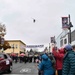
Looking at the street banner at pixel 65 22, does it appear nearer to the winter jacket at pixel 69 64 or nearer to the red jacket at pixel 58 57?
the red jacket at pixel 58 57

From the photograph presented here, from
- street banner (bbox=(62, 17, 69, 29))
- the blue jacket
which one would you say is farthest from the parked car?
the blue jacket

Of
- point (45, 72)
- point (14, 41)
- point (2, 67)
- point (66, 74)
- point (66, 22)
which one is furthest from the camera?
point (14, 41)

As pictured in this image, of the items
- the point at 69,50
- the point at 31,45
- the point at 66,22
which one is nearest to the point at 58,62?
the point at 69,50

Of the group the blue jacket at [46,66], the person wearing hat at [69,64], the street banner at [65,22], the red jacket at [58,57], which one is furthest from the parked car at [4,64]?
the person wearing hat at [69,64]

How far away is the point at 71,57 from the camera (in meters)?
10.5

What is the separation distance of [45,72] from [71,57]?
2.66m

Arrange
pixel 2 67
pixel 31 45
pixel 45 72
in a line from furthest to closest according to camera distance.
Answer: pixel 31 45, pixel 2 67, pixel 45 72

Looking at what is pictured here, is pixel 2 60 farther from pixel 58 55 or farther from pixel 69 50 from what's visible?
pixel 69 50

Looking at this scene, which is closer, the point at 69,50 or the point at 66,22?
the point at 69,50

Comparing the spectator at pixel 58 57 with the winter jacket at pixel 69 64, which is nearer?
the winter jacket at pixel 69 64

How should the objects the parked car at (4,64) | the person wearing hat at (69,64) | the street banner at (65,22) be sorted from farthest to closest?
1. the street banner at (65,22)
2. the parked car at (4,64)
3. the person wearing hat at (69,64)

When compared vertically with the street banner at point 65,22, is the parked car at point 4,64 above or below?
below

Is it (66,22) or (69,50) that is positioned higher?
(66,22)

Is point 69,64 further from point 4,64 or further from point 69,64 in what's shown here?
point 4,64
